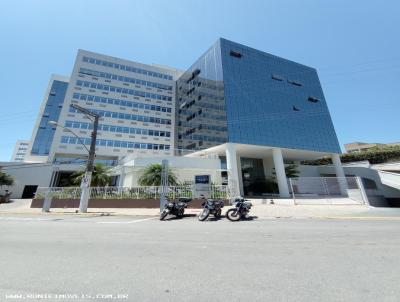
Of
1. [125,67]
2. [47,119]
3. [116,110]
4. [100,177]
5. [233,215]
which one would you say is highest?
[125,67]

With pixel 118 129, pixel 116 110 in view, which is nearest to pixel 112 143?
pixel 118 129

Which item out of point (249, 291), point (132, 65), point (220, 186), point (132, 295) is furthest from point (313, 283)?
point (132, 65)

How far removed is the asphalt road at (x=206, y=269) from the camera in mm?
2672

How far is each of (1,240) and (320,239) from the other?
33.8 feet

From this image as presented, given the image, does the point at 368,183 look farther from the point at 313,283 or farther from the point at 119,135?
the point at 119,135

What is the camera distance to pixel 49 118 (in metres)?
50.3

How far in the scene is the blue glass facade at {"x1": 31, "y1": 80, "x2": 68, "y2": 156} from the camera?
149 ft

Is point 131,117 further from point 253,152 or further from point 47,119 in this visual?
point 47,119

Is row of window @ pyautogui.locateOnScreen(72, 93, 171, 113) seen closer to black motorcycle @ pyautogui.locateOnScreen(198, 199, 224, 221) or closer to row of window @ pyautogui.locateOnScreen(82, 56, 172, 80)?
row of window @ pyautogui.locateOnScreen(82, 56, 172, 80)

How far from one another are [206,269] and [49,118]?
63.0 metres

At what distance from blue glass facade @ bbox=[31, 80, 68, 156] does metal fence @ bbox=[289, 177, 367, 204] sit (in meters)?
54.4

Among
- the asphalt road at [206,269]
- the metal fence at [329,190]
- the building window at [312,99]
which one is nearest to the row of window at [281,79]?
the building window at [312,99]

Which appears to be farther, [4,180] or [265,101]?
[265,101]

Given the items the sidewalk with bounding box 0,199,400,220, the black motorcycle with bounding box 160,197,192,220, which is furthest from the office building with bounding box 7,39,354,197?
the black motorcycle with bounding box 160,197,192,220
